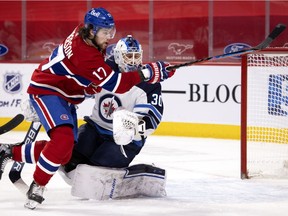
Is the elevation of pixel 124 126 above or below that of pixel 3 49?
below

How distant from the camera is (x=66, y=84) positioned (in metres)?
3.94

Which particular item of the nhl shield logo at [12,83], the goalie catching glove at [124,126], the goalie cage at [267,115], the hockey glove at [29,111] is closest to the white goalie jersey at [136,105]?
the goalie catching glove at [124,126]

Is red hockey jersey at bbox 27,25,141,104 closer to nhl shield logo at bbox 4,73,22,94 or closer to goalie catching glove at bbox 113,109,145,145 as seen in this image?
goalie catching glove at bbox 113,109,145,145

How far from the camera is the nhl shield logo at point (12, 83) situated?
7.47 m

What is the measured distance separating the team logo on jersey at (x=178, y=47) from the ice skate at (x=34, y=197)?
4.22m

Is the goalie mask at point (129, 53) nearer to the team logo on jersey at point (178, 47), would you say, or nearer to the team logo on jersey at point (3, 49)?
the team logo on jersey at point (178, 47)

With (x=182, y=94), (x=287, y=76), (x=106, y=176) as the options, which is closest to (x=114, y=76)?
(x=106, y=176)

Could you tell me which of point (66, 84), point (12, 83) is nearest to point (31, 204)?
point (66, 84)

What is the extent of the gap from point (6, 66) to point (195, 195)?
3712mm

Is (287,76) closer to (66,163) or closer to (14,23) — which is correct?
(66,163)

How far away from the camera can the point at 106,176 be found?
Answer: 158 inches

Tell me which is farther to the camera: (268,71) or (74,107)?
(268,71)

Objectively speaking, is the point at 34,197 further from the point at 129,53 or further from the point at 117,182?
the point at 129,53

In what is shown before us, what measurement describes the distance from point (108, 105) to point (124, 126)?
1.45ft
